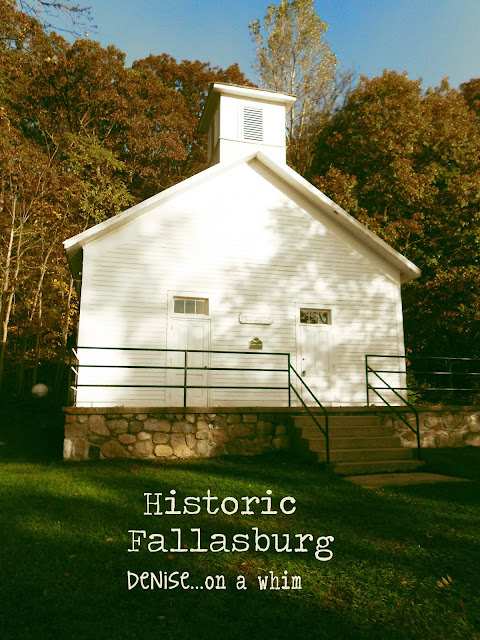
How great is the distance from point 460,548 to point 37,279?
679 inches

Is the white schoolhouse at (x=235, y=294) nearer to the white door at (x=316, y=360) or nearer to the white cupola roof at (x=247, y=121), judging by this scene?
the white door at (x=316, y=360)

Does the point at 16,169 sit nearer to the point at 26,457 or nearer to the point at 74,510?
the point at 26,457

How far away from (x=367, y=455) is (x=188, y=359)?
4.45 meters

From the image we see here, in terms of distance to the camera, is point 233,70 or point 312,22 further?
point 233,70

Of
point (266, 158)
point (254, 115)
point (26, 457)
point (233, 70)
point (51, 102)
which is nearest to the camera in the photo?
point (26, 457)

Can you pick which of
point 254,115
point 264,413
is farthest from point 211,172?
point 264,413

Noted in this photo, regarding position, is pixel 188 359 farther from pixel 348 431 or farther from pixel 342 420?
pixel 348 431

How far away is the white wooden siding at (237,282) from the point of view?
35.6 feet

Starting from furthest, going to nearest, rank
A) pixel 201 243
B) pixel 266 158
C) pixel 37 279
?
pixel 37 279 < pixel 266 158 < pixel 201 243

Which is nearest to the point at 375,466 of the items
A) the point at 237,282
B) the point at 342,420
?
the point at 342,420

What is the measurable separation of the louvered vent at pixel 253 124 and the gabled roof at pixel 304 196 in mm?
2147

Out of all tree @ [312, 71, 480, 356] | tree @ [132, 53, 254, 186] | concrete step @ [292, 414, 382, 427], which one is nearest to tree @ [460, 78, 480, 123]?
tree @ [312, 71, 480, 356]

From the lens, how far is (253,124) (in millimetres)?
14555

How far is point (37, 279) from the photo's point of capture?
18719 mm
